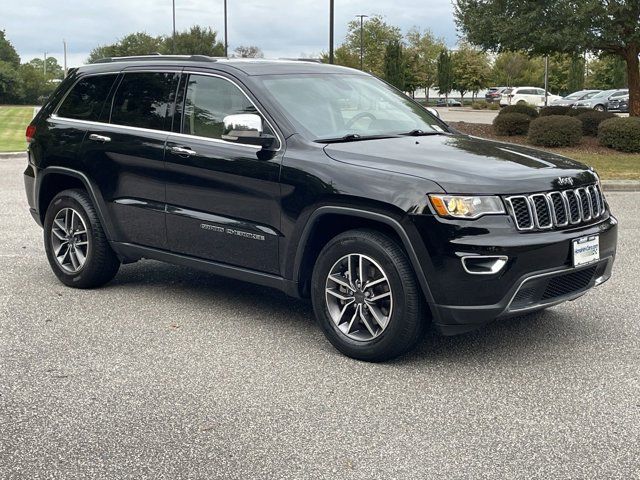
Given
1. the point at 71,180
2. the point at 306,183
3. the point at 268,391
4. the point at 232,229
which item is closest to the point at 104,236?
the point at 71,180

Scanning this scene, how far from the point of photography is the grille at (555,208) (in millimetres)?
4867

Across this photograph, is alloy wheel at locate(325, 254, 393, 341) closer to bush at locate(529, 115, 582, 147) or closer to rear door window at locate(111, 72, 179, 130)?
rear door window at locate(111, 72, 179, 130)

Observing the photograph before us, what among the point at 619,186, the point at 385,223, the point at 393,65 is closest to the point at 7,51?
the point at 393,65

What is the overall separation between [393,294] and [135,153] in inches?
97.7

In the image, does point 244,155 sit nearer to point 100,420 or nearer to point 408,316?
point 408,316

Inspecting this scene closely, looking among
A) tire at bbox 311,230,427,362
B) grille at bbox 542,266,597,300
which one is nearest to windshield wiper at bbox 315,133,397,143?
tire at bbox 311,230,427,362

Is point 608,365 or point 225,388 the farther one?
point 608,365

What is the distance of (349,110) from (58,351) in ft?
8.33

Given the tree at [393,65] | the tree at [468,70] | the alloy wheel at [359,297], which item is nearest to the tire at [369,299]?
the alloy wheel at [359,297]

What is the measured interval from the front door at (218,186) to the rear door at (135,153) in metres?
0.13

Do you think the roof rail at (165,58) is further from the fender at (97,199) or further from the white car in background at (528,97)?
the white car in background at (528,97)

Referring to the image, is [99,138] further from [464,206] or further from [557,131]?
[557,131]

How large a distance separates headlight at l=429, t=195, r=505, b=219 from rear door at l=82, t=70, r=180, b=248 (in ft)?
7.60

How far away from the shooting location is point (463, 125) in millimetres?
28484
